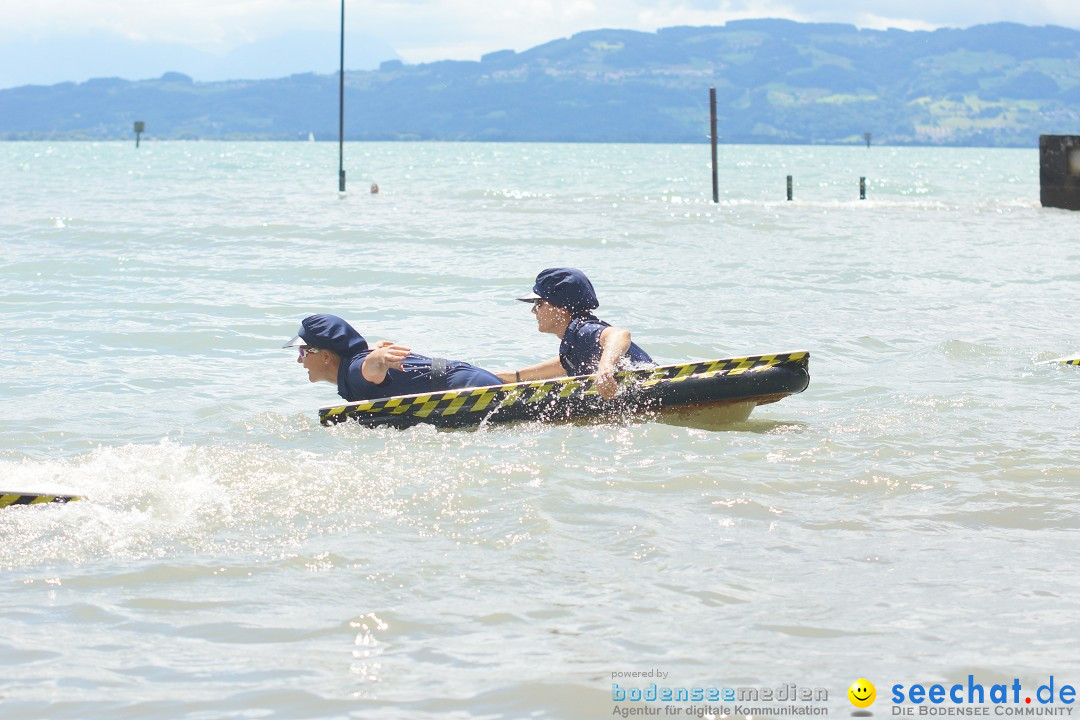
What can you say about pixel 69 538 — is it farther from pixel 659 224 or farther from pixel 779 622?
pixel 659 224

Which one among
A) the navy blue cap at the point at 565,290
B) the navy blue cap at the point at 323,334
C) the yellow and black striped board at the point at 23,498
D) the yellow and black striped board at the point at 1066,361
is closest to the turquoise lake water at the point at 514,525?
the yellow and black striped board at the point at 23,498

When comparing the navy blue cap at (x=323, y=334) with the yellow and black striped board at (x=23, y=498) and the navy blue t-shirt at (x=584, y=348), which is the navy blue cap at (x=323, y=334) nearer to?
the navy blue t-shirt at (x=584, y=348)

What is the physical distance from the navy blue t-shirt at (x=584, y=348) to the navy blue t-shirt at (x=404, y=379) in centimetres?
49

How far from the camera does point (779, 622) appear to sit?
16.6ft

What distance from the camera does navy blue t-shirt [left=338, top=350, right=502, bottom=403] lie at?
8516 millimetres

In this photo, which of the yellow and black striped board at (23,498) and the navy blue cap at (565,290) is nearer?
the yellow and black striped board at (23,498)

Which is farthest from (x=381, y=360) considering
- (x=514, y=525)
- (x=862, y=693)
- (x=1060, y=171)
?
(x=1060, y=171)

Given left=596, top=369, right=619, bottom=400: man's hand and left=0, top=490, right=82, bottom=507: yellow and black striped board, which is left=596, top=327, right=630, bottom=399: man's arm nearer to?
left=596, top=369, right=619, bottom=400: man's hand

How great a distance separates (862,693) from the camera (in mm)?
4430

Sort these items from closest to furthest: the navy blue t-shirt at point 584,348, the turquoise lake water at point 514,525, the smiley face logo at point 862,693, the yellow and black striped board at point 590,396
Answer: the smiley face logo at point 862,693, the turquoise lake water at point 514,525, the yellow and black striped board at point 590,396, the navy blue t-shirt at point 584,348

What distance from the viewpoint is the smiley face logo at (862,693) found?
437 centimetres

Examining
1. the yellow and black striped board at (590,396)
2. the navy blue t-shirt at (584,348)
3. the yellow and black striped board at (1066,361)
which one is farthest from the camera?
the yellow and black striped board at (1066,361)

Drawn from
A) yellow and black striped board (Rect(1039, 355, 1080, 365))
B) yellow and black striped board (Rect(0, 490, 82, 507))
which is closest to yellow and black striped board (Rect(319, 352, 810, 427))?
yellow and black striped board (Rect(0, 490, 82, 507))

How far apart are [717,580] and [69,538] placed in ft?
9.66
